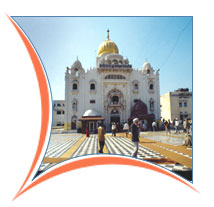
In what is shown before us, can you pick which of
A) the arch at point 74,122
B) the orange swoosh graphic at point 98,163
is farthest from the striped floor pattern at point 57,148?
the arch at point 74,122

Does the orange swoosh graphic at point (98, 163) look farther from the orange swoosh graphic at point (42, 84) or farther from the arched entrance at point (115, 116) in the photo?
the arched entrance at point (115, 116)

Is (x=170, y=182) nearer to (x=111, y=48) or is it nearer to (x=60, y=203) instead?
(x=60, y=203)

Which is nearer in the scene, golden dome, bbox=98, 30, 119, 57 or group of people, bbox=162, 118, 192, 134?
group of people, bbox=162, 118, 192, 134

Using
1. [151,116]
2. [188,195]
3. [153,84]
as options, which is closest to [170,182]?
[188,195]

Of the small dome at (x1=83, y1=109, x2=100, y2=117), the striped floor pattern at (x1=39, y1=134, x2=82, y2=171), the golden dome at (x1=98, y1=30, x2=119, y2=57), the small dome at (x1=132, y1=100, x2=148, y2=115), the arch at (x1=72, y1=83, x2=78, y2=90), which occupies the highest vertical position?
the golden dome at (x1=98, y1=30, x2=119, y2=57)

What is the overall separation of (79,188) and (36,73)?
3.17 m

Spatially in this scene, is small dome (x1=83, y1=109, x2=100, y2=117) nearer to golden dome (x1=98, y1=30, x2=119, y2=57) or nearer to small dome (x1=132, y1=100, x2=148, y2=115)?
small dome (x1=132, y1=100, x2=148, y2=115)

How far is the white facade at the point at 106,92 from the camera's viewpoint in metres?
17.3

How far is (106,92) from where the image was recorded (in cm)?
1773

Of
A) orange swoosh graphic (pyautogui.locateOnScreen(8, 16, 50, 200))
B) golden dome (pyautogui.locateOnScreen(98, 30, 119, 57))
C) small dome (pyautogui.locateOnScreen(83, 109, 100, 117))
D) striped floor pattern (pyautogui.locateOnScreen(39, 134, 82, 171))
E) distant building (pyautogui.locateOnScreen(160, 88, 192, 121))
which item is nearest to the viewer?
orange swoosh graphic (pyautogui.locateOnScreen(8, 16, 50, 200))

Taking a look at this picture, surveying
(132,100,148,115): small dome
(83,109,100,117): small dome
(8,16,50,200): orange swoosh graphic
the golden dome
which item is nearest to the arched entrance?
(132,100,148,115): small dome

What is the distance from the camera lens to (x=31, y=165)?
360 centimetres

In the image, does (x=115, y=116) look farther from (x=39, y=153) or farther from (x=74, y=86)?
(x=39, y=153)

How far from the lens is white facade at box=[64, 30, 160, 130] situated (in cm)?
1734
